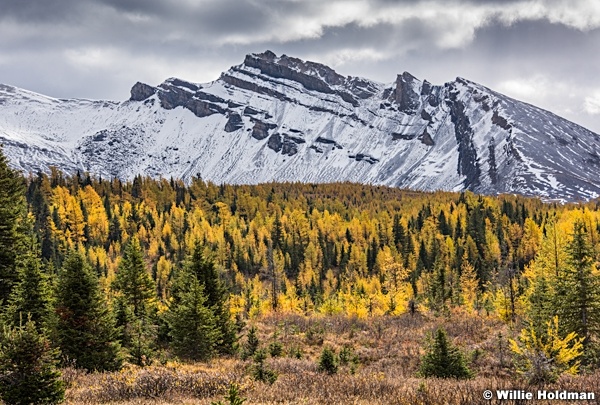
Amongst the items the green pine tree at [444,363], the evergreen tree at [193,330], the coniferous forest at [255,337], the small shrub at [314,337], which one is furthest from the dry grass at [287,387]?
the small shrub at [314,337]

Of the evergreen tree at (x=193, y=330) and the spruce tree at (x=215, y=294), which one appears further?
the spruce tree at (x=215, y=294)

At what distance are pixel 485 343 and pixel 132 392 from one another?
25.3 m

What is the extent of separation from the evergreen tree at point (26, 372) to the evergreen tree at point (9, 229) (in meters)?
12.2

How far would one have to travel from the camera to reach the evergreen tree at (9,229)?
2339 centimetres

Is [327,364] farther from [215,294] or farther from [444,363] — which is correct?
[215,294]

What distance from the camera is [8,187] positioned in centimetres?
2484

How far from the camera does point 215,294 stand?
93.0ft

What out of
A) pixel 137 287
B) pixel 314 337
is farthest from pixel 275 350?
pixel 137 287

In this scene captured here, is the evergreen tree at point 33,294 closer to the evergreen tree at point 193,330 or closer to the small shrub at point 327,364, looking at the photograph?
the evergreen tree at point 193,330

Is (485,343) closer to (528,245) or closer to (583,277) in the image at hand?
(583,277)

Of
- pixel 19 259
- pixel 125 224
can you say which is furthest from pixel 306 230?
pixel 19 259

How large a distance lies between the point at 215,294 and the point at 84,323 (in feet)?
30.0

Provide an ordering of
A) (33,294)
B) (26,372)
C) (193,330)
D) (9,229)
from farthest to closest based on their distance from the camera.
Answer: (193,330), (9,229), (33,294), (26,372)

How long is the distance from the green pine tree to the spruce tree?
11289 mm
